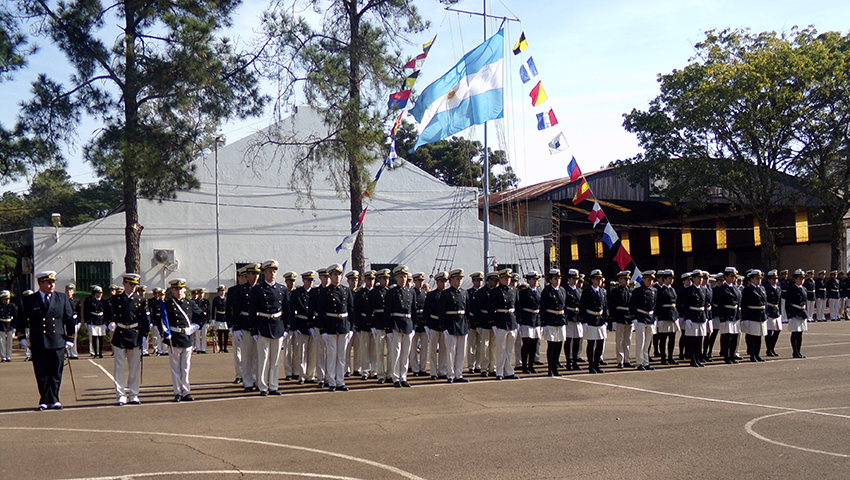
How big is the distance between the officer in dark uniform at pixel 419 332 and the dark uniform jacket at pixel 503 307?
126 centimetres

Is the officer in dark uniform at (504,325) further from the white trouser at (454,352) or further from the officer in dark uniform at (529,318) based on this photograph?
the white trouser at (454,352)

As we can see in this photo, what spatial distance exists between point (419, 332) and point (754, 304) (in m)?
6.93

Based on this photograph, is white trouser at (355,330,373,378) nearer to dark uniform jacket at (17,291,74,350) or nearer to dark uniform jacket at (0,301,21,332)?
dark uniform jacket at (17,291,74,350)

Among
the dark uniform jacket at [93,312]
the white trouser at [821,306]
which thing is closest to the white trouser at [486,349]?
the dark uniform jacket at [93,312]

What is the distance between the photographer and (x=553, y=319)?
13055mm

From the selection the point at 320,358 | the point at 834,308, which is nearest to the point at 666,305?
the point at 320,358

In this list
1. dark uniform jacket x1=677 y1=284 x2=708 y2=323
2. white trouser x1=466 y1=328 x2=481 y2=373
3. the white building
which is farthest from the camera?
the white building

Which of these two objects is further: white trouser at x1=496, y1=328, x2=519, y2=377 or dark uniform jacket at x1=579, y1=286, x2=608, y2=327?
dark uniform jacket at x1=579, y1=286, x2=608, y2=327

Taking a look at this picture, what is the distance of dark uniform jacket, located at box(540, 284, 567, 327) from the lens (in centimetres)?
1307

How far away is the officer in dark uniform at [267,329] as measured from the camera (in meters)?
11.0

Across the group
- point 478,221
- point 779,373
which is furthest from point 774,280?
point 478,221

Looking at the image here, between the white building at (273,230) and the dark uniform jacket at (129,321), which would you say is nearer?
the dark uniform jacket at (129,321)

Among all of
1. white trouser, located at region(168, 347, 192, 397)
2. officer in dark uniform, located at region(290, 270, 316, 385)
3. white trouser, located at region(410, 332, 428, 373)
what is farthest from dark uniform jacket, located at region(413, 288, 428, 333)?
white trouser, located at region(168, 347, 192, 397)

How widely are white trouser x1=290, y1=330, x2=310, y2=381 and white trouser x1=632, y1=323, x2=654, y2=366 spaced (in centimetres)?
621
